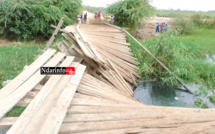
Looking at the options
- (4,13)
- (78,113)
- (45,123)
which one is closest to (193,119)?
(78,113)

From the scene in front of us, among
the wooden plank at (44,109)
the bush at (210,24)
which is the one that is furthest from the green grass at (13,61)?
the bush at (210,24)

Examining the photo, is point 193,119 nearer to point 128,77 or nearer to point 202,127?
point 202,127

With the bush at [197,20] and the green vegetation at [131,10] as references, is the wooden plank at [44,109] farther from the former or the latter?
the bush at [197,20]

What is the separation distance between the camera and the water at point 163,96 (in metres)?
4.76

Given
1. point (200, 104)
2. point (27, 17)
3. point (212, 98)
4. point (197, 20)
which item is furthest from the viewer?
point (197, 20)

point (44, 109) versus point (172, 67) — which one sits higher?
point (44, 109)

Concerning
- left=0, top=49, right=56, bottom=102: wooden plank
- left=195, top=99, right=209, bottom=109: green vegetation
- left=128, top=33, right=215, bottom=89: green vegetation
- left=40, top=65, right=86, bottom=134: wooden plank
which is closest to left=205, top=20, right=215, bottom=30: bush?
left=128, top=33, right=215, bottom=89: green vegetation

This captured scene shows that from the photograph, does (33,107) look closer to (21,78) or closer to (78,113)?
(78,113)

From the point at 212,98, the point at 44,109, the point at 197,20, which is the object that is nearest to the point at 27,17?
the point at 44,109

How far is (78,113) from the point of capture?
7.05 ft

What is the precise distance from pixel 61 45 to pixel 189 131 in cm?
410

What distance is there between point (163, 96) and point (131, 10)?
215 inches

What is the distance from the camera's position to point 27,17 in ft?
29.5

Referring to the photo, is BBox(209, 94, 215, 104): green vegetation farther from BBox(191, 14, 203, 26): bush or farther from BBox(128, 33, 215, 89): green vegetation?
BBox(191, 14, 203, 26): bush
